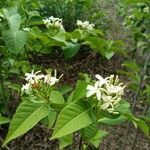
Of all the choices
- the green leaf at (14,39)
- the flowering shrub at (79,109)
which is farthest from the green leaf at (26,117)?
the green leaf at (14,39)

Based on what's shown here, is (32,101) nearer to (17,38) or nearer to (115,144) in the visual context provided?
(17,38)

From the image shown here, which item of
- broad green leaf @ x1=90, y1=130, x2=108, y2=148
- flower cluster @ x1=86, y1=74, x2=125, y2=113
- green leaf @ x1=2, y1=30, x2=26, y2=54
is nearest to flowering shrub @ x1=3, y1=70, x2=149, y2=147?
flower cluster @ x1=86, y1=74, x2=125, y2=113

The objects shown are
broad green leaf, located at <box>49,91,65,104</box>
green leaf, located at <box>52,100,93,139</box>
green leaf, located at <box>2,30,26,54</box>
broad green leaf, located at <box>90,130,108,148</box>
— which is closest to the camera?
green leaf, located at <box>52,100,93,139</box>

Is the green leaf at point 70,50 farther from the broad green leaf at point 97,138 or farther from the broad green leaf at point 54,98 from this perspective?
the broad green leaf at point 54,98

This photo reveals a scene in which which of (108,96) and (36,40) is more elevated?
(108,96)

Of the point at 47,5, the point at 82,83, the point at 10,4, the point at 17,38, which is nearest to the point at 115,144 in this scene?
the point at 10,4

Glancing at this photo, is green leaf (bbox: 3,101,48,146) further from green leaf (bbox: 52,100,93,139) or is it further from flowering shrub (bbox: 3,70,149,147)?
green leaf (bbox: 52,100,93,139)

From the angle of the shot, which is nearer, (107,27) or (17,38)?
(17,38)
